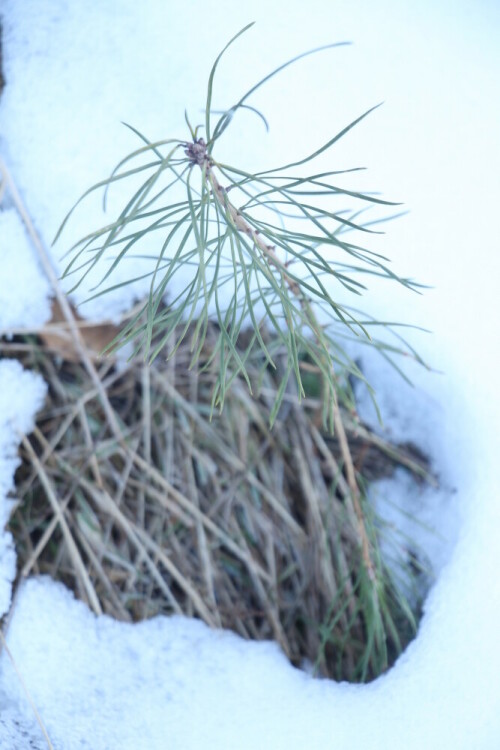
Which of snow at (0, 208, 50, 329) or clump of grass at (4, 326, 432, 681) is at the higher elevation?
snow at (0, 208, 50, 329)

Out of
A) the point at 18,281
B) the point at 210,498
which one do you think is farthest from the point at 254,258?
the point at 210,498

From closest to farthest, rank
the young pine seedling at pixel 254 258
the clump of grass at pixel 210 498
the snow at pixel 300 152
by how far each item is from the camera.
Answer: the young pine seedling at pixel 254 258 → the snow at pixel 300 152 → the clump of grass at pixel 210 498

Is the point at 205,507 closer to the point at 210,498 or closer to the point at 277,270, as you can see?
the point at 210,498

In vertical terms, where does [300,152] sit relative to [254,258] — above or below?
above

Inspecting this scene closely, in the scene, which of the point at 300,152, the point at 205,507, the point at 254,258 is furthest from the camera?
the point at 205,507

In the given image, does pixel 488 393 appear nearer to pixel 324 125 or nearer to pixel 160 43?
pixel 324 125

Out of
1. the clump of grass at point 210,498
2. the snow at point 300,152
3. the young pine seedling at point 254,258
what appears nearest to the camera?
the young pine seedling at point 254,258
